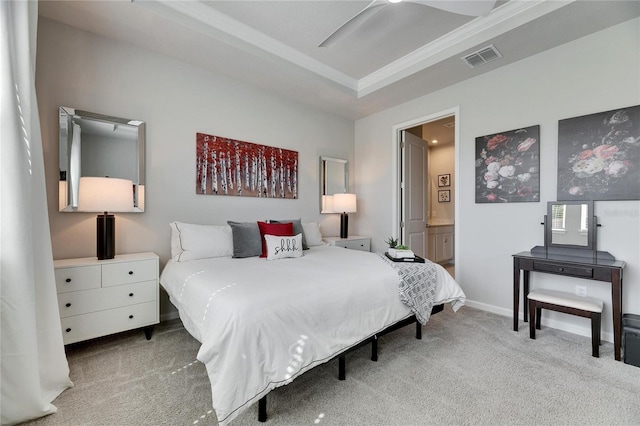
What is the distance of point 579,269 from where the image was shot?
92.4 inches

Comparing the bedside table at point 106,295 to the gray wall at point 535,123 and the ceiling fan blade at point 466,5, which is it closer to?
the ceiling fan blade at point 466,5

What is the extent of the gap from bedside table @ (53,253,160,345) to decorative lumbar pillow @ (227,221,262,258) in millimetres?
719

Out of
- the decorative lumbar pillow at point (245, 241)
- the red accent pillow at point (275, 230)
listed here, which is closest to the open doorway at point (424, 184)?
the red accent pillow at point (275, 230)

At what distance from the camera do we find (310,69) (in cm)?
336

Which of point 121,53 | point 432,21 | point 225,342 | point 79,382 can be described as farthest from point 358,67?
point 79,382

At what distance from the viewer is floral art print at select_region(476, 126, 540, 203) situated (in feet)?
9.54

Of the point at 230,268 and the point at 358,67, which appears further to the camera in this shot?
the point at 358,67

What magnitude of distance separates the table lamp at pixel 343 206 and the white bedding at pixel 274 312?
1906 millimetres

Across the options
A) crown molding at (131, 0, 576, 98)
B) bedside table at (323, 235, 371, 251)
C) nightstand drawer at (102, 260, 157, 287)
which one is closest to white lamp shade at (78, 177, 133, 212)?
nightstand drawer at (102, 260, 157, 287)

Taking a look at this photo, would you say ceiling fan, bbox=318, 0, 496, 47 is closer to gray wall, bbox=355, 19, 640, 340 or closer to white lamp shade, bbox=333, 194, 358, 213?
gray wall, bbox=355, 19, 640, 340

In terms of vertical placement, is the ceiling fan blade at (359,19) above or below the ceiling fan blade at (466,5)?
below

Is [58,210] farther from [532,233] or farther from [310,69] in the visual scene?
[532,233]

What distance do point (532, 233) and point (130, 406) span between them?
12.4 feet

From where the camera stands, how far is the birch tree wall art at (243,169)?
3.24 metres
